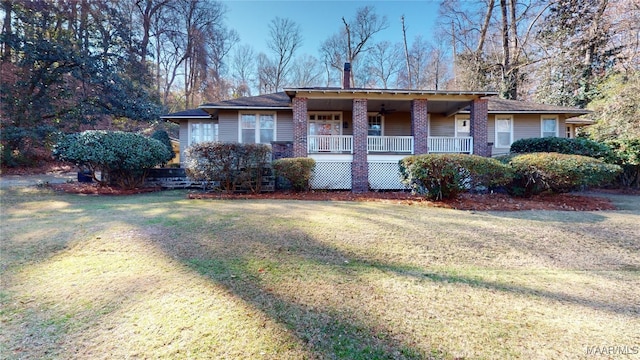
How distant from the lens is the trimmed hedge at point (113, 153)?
9406mm

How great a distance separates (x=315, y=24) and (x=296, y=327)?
96.6 ft

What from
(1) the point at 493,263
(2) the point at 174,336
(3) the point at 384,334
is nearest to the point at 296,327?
(3) the point at 384,334

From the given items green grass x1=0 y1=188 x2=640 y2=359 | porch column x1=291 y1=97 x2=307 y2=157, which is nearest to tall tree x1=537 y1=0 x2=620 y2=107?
green grass x1=0 y1=188 x2=640 y2=359

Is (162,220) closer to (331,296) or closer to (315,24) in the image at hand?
(331,296)

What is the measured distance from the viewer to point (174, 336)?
2324 mm

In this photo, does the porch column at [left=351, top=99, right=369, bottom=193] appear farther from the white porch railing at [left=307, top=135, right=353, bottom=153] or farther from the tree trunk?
the tree trunk

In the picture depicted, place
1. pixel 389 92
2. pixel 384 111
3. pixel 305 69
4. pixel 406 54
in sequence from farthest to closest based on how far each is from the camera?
pixel 305 69 → pixel 406 54 → pixel 384 111 → pixel 389 92

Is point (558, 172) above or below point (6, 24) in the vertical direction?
below

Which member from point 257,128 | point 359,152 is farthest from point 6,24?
point 359,152

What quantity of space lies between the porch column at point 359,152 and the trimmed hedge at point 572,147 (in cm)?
A: 701

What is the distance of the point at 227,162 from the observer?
30.5ft

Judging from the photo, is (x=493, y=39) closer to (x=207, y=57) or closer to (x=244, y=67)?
(x=207, y=57)

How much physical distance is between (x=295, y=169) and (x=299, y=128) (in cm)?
241

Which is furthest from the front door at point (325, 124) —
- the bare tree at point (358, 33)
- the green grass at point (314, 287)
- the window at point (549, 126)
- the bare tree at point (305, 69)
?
the bare tree at point (305, 69)
